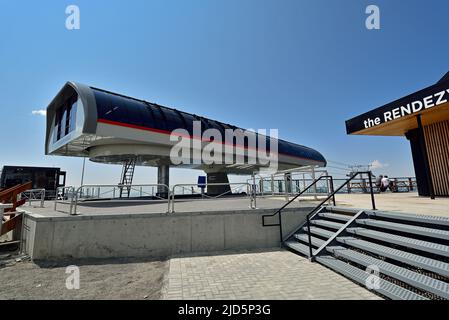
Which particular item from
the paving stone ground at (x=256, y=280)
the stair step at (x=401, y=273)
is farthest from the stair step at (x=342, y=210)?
the paving stone ground at (x=256, y=280)

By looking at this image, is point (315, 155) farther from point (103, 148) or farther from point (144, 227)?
point (144, 227)

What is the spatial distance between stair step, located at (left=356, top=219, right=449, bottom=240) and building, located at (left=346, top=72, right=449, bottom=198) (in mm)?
5665

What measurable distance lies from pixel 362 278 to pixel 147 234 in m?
4.91

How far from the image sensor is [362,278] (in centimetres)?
377

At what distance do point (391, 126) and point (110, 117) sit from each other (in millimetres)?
14715

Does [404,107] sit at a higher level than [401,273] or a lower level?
higher

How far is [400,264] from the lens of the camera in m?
4.09

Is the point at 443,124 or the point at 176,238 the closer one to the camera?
the point at 176,238

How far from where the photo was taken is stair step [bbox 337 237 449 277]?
329 cm

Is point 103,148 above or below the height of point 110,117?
below

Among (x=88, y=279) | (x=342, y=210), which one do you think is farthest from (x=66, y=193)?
(x=342, y=210)

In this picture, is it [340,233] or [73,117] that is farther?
[73,117]

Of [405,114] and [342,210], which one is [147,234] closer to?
[342,210]
